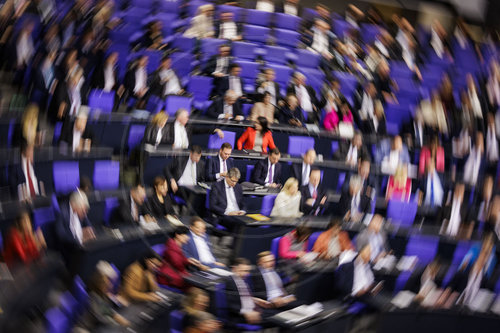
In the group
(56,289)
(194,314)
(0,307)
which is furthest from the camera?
(194,314)

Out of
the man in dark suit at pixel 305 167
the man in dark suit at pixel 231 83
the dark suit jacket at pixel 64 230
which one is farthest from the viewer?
the man in dark suit at pixel 305 167

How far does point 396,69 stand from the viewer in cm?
234

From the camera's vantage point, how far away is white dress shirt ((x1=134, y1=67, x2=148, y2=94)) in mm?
2238

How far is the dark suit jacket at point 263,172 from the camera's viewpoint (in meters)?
2.61

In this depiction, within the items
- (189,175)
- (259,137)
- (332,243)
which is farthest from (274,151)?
(332,243)

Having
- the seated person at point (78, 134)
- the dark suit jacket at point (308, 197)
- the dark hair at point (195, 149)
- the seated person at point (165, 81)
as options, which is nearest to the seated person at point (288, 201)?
the dark suit jacket at point (308, 197)

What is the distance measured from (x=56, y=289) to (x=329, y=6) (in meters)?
1.73

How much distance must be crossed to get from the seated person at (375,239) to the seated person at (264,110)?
0.78m

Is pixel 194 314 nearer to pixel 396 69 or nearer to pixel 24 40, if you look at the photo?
pixel 24 40

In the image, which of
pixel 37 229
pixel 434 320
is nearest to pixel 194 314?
pixel 37 229

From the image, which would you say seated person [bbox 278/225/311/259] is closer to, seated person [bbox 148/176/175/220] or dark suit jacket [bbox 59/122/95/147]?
seated person [bbox 148/176/175/220]

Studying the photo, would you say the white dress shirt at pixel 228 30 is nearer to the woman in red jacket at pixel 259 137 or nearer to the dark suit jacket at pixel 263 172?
the woman in red jacket at pixel 259 137

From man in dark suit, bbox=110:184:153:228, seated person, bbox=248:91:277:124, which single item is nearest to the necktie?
man in dark suit, bbox=110:184:153:228

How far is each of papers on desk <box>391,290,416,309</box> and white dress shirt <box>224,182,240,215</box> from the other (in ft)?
3.02
